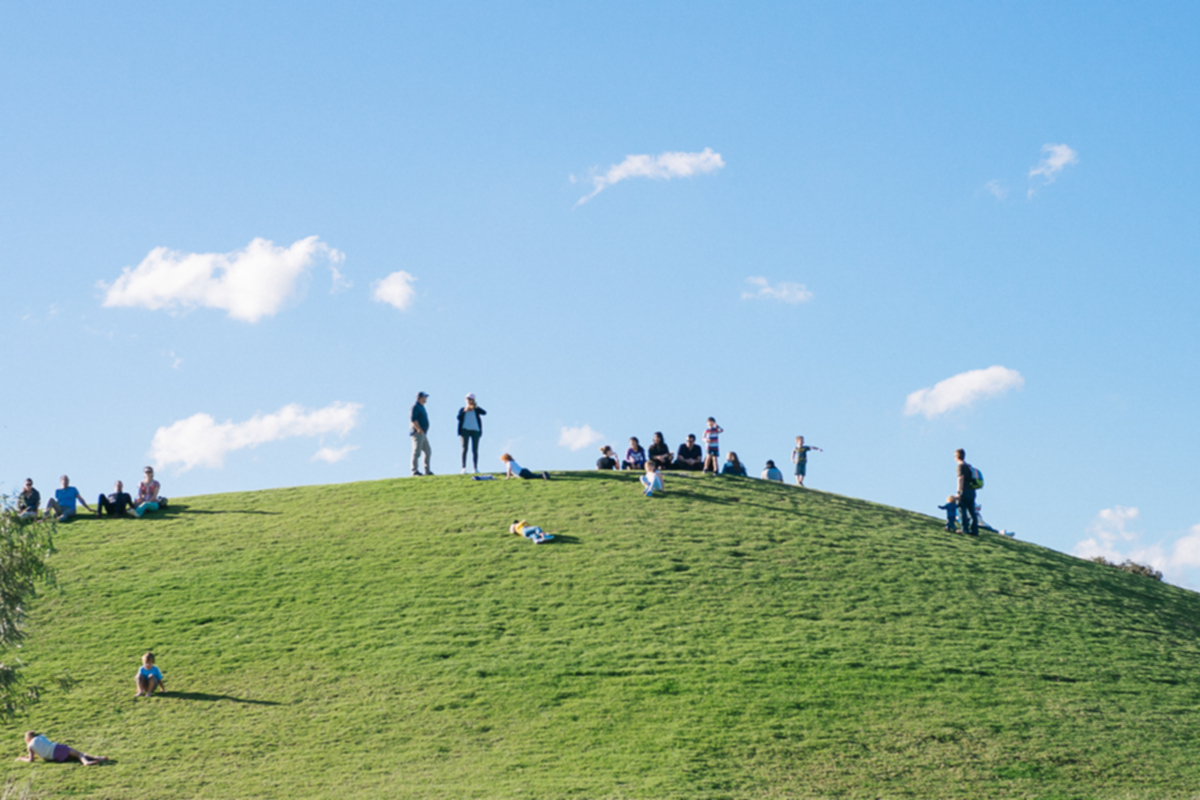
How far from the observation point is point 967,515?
35188mm

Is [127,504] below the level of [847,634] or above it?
above

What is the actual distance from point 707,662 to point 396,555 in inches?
460

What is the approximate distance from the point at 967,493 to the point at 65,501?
114ft

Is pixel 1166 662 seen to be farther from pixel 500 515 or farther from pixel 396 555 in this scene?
pixel 396 555

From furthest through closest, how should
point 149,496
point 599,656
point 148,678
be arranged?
point 149,496
point 599,656
point 148,678

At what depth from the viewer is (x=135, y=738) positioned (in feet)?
62.7

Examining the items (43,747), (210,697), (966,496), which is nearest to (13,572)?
(43,747)

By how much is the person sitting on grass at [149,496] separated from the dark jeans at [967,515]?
31546mm

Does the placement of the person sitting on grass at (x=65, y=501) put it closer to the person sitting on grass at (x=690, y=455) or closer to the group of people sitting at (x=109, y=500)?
the group of people sitting at (x=109, y=500)

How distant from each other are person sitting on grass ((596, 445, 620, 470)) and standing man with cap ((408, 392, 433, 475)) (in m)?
7.24

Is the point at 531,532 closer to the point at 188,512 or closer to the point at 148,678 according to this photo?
the point at 148,678

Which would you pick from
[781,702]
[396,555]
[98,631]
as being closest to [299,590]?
[396,555]

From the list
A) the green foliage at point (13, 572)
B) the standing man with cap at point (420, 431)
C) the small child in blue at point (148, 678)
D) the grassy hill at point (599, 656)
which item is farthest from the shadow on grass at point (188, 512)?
the green foliage at point (13, 572)

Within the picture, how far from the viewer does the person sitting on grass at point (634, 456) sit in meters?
38.2
